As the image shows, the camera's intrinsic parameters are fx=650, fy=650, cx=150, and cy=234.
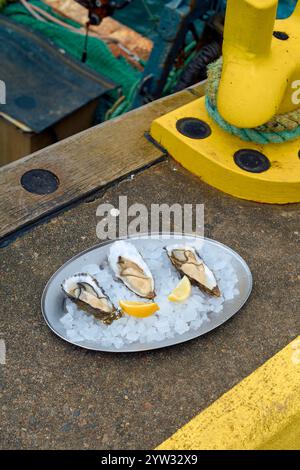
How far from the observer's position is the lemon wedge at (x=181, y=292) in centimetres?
232

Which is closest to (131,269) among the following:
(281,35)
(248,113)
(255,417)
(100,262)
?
(100,262)

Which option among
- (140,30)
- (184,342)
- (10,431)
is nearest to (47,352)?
(10,431)

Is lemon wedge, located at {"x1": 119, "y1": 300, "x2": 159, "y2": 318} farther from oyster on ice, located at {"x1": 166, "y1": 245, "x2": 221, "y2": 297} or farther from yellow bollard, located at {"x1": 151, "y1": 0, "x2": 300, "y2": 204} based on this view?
yellow bollard, located at {"x1": 151, "y1": 0, "x2": 300, "y2": 204}

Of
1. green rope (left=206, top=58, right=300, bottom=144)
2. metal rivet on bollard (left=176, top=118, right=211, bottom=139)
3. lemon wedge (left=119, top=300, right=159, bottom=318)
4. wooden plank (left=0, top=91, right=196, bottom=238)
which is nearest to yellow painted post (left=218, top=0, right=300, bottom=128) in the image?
green rope (left=206, top=58, right=300, bottom=144)

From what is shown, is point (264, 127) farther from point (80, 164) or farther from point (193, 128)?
point (80, 164)

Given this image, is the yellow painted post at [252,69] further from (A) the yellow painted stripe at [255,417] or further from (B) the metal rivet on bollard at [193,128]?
(A) the yellow painted stripe at [255,417]

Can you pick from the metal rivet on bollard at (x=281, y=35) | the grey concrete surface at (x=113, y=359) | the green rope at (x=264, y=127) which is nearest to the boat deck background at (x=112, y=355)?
the grey concrete surface at (x=113, y=359)

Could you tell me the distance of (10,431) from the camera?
205 cm

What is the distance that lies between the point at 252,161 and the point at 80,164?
31.0 inches

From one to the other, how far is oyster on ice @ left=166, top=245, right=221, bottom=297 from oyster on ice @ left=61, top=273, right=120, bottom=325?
0.31m

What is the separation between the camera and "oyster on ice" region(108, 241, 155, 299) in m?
2.37

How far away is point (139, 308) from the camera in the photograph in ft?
7.41

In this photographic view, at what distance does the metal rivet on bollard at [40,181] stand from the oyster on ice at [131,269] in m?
0.52

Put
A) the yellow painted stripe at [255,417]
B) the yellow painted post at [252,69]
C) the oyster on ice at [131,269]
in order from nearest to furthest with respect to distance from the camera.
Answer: the yellow painted stripe at [255,417]
the oyster on ice at [131,269]
the yellow painted post at [252,69]
